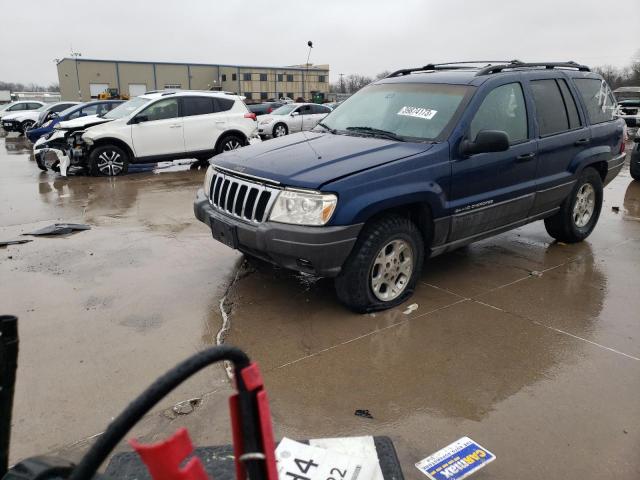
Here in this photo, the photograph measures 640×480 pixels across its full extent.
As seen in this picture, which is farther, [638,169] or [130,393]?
[638,169]

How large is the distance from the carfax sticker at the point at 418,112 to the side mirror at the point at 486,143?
1.43 feet

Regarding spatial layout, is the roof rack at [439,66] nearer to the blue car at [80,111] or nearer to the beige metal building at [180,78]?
the blue car at [80,111]

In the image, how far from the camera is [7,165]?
1322 centimetres

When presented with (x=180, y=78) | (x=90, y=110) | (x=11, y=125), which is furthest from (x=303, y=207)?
(x=180, y=78)

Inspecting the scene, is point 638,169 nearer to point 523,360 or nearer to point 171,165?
point 523,360

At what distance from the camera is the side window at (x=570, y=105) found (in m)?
5.48

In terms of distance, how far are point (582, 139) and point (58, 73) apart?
70.5m

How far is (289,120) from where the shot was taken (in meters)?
20.5

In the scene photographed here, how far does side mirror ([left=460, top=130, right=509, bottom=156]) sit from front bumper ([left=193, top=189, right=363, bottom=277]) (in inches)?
49.3

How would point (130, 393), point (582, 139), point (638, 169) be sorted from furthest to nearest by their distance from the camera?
point (638, 169)
point (582, 139)
point (130, 393)

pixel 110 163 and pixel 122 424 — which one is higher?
pixel 122 424

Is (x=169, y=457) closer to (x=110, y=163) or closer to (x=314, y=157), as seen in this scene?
(x=314, y=157)

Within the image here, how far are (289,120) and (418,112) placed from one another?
16369 millimetres

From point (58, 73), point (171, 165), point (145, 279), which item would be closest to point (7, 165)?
point (171, 165)
